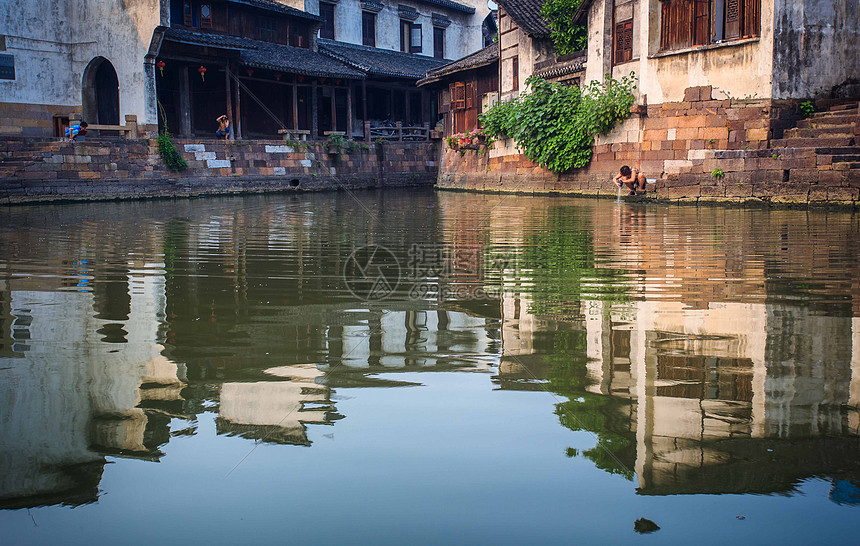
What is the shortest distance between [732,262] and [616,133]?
12684 mm

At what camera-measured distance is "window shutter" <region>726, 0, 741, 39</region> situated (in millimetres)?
16297


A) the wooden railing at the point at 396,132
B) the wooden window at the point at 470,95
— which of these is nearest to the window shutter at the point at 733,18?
the wooden window at the point at 470,95

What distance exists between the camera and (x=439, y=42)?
38.0m

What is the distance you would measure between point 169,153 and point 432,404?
21059 mm

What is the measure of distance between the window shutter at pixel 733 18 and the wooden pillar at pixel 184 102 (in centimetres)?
1578

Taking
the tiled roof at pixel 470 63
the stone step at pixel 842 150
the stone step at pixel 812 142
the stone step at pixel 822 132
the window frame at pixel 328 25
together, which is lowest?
the stone step at pixel 842 150

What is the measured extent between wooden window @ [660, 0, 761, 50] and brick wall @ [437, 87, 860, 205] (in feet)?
3.72

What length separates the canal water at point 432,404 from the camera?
7.31 feet

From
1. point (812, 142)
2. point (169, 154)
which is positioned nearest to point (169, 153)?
Answer: point (169, 154)

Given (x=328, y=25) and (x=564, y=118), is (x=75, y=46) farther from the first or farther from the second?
(x=564, y=118)

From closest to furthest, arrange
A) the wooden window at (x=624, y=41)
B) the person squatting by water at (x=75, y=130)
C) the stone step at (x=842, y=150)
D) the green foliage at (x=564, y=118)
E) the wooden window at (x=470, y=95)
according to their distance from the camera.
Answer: the stone step at (x=842, y=150)
the wooden window at (x=624, y=41)
the green foliage at (x=564, y=118)
the person squatting by water at (x=75, y=130)
the wooden window at (x=470, y=95)

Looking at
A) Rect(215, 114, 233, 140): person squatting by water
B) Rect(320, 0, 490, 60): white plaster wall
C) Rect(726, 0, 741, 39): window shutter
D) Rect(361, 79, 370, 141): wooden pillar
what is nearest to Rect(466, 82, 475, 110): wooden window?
Rect(361, 79, 370, 141): wooden pillar

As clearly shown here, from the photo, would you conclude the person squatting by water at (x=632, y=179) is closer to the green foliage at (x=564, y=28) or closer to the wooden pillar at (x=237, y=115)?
the green foliage at (x=564, y=28)

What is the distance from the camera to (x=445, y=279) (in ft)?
21.1
